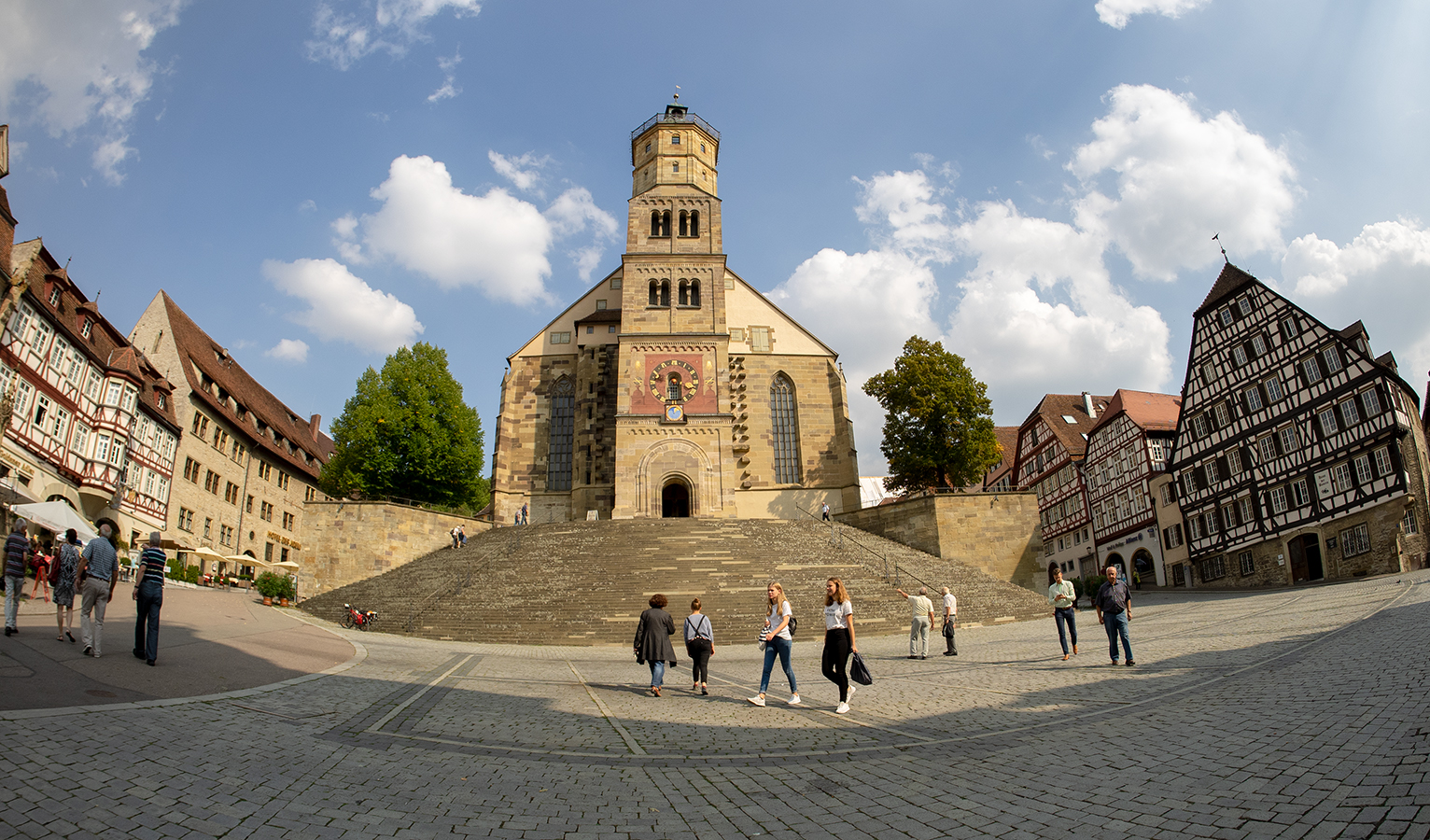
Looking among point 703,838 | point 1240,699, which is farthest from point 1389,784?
point 703,838

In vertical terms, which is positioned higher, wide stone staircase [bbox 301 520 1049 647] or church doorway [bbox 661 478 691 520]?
church doorway [bbox 661 478 691 520]

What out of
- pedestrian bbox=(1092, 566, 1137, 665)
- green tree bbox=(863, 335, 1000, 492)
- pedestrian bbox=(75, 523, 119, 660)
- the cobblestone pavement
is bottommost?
the cobblestone pavement

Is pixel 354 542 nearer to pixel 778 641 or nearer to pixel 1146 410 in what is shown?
pixel 778 641

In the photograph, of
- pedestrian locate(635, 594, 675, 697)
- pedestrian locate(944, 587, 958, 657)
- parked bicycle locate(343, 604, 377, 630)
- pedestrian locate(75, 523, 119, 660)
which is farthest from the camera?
parked bicycle locate(343, 604, 377, 630)

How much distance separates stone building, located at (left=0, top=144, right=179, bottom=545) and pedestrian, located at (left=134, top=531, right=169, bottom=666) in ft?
65.2

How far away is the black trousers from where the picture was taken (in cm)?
908

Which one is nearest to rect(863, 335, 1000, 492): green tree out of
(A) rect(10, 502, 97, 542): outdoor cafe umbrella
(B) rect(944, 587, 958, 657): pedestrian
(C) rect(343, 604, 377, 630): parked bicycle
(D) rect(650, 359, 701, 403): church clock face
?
(D) rect(650, 359, 701, 403): church clock face

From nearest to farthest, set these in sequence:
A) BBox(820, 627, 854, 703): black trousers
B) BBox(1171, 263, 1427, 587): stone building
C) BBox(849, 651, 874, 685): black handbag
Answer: BBox(849, 651, 874, 685): black handbag
BBox(820, 627, 854, 703): black trousers
BBox(1171, 263, 1427, 587): stone building

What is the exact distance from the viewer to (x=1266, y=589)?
30531mm

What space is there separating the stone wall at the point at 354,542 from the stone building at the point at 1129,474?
3751 centimetres

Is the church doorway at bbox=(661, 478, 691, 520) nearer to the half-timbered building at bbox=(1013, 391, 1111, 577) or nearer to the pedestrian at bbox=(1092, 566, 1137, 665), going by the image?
the half-timbered building at bbox=(1013, 391, 1111, 577)

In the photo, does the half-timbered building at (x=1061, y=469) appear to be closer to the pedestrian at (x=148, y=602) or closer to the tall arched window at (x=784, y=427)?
the tall arched window at (x=784, y=427)

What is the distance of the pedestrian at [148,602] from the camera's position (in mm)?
9789

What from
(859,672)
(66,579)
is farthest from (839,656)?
(66,579)
